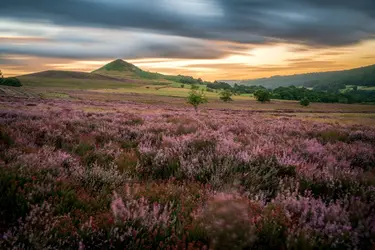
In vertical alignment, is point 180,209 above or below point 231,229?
below

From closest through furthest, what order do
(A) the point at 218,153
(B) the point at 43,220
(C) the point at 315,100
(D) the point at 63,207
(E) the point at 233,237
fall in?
(E) the point at 233,237, (B) the point at 43,220, (D) the point at 63,207, (A) the point at 218,153, (C) the point at 315,100

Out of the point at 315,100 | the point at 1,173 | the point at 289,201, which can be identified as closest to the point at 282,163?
the point at 289,201

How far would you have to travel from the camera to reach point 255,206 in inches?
130

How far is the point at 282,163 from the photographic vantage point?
5148mm

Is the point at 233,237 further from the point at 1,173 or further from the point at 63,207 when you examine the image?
the point at 1,173

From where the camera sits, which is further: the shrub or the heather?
the heather

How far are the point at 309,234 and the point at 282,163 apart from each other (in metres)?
2.64

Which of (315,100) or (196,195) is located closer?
(196,195)

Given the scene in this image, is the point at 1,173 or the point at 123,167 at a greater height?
the point at 1,173

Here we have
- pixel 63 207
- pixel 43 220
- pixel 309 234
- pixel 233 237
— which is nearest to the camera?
pixel 233 237

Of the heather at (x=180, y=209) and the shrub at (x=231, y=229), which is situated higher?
the shrub at (x=231, y=229)

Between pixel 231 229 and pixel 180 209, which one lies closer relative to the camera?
pixel 231 229

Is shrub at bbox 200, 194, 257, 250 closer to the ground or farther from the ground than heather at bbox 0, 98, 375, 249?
farther from the ground

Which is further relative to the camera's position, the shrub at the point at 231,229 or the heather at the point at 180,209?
the heather at the point at 180,209
